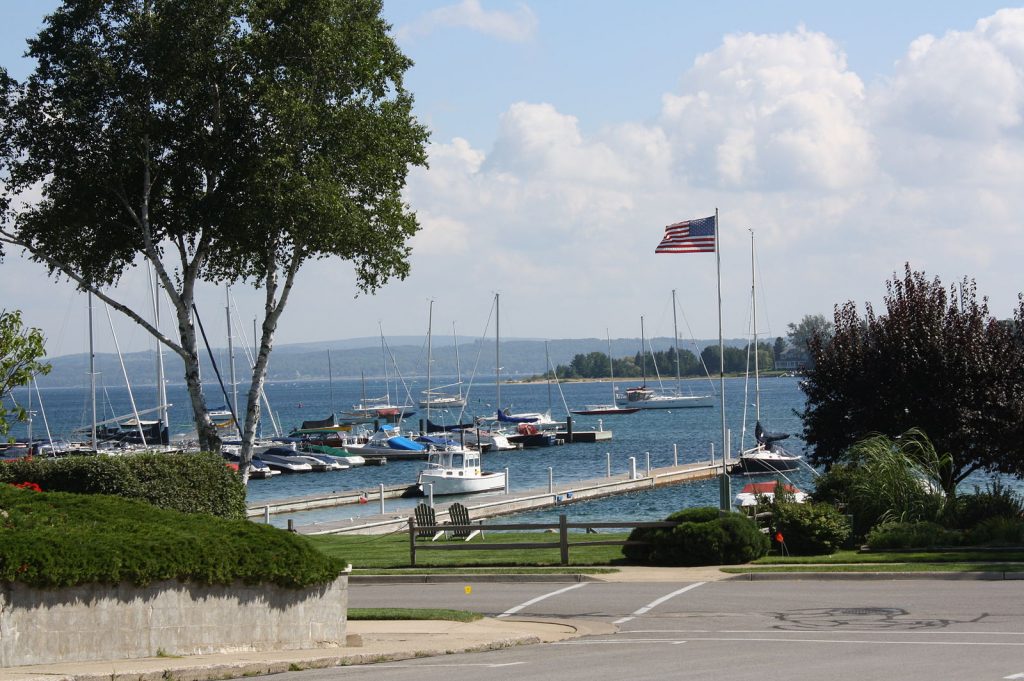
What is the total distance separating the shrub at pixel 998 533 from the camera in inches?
979

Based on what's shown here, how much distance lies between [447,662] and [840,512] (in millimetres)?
15550

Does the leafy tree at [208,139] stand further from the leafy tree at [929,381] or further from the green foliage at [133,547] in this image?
the leafy tree at [929,381]

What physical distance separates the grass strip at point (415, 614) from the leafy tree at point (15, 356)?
6.61 meters

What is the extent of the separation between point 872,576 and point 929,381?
11179 millimetres

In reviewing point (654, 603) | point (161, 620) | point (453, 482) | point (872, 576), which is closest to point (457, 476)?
point (453, 482)

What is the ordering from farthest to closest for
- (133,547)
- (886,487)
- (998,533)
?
(886,487) → (998,533) → (133,547)

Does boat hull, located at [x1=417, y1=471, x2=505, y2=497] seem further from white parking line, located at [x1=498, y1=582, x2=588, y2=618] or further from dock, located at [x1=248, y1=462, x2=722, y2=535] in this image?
white parking line, located at [x1=498, y1=582, x2=588, y2=618]

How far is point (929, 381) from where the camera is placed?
3175 centimetres

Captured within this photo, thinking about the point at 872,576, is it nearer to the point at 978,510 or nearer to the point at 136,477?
the point at 978,510

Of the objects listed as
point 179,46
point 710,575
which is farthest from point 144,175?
point 710,575

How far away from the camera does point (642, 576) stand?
77.3 feet

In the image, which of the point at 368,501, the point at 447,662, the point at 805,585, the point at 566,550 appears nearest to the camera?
the point at 447,662

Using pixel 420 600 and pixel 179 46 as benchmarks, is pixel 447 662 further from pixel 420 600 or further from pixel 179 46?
pixel 179 46

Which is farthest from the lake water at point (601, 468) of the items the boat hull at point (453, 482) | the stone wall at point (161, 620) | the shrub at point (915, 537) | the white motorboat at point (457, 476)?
the stone wall at point (161, 620)
